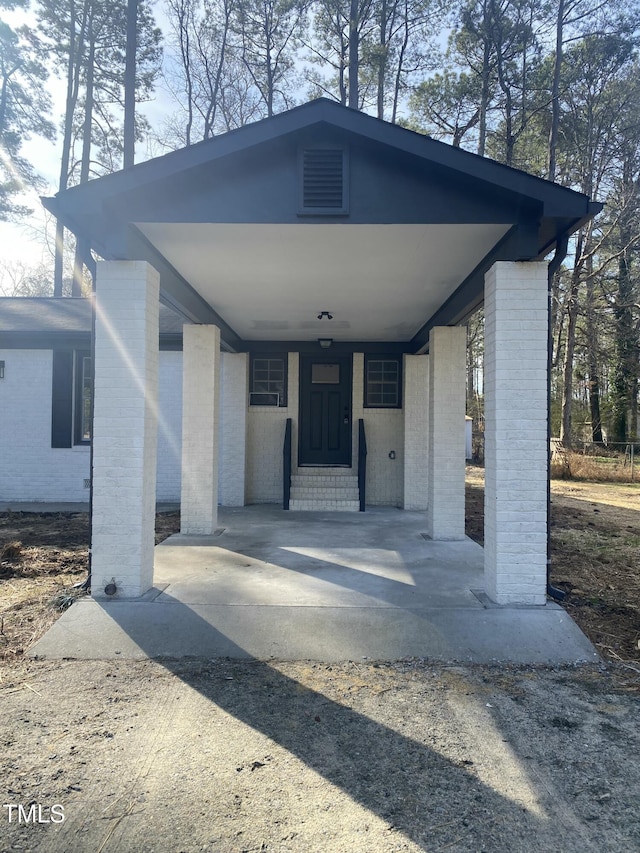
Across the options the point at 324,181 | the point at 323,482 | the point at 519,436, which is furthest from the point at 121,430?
the point at 323,482

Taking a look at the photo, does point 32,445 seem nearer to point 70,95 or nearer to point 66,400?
point 66,400

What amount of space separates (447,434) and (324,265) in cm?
257

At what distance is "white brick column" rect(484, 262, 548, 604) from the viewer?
13.1 feet

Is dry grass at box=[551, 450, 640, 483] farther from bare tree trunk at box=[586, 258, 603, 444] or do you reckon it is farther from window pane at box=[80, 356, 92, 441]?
window pane at box=[80, 356, 92, 441]

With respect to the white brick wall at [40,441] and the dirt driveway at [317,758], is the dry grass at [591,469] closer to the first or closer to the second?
the white brick wall at [40,441]

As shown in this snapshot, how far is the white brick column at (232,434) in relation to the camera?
8758 mm

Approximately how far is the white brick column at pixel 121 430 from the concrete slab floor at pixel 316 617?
27 centimetres

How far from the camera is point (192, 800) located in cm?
209

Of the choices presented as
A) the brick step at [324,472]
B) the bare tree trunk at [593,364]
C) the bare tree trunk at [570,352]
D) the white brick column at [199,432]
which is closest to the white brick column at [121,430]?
the white brick column at [199,432]

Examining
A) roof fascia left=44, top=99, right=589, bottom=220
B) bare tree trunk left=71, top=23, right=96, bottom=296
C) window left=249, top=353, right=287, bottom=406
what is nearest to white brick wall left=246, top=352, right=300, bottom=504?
window left=249, top=353, right=287, bottom=406

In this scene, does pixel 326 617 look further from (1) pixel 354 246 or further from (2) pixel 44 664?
(1) pixel 354 246

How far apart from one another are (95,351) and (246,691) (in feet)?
8.90

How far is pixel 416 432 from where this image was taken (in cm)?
868

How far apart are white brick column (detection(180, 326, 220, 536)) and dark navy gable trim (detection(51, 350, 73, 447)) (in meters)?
3.45
